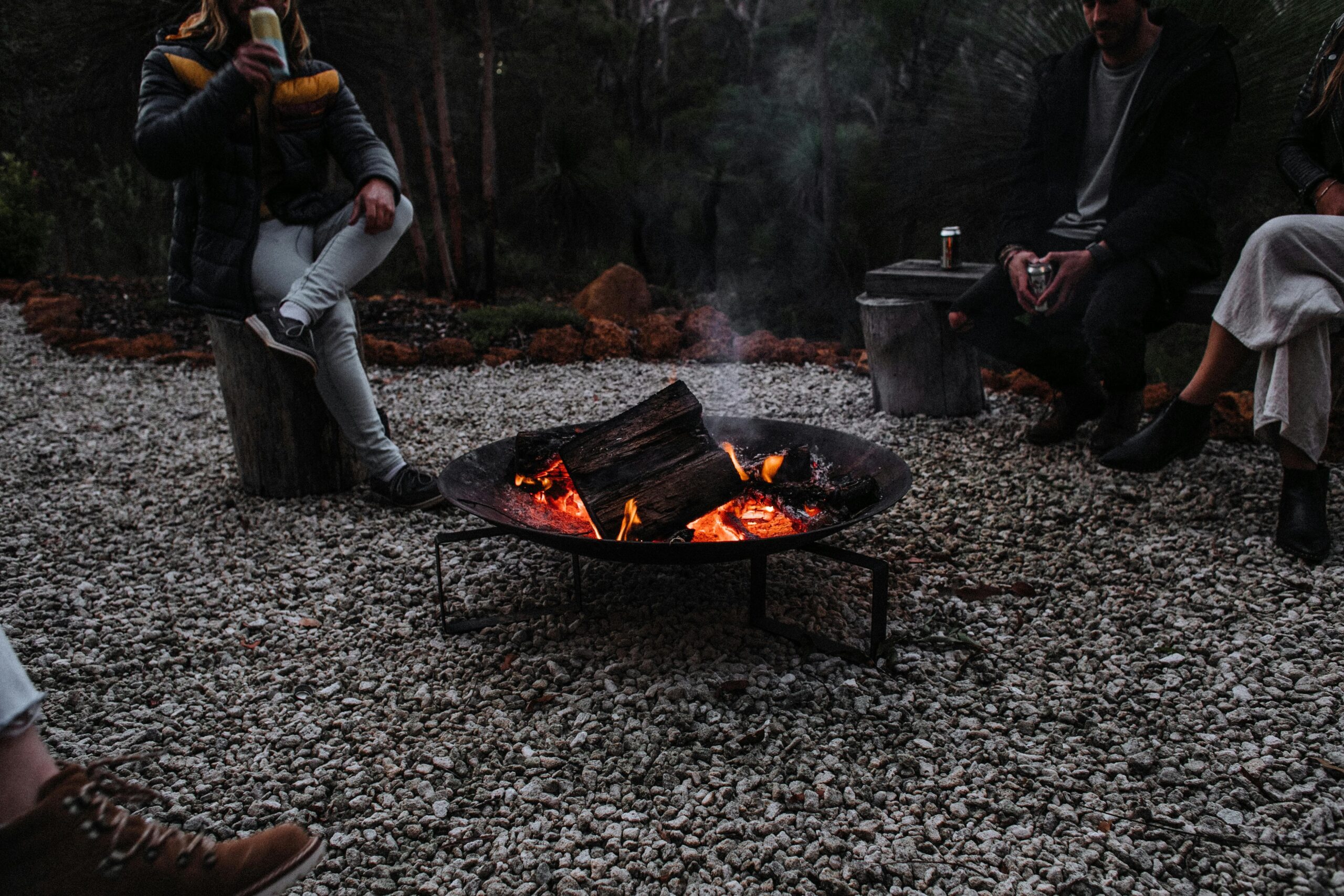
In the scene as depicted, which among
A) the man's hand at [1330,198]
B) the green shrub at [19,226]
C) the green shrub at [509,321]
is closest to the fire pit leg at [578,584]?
the man's hand at [1330,198]

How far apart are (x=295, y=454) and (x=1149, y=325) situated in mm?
3447

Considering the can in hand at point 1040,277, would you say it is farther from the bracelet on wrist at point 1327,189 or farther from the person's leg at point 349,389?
the person's leg at point 349,389

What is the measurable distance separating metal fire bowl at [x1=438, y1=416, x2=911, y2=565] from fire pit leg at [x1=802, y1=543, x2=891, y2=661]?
0.09 meters

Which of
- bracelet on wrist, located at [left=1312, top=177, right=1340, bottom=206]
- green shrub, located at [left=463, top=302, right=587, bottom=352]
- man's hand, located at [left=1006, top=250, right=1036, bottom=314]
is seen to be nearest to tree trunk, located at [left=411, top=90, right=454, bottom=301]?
green shrub, located at [left=463, top=302, right=587, bottom=352]

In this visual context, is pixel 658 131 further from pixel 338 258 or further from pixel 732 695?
pixel 732 695

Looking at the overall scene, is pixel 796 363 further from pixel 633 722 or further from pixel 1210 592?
pixel 633 722

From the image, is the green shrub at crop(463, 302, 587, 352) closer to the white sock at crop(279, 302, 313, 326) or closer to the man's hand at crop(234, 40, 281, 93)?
the white sock at crop(279, 302, 313, 326)

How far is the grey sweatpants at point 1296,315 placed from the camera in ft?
8.30

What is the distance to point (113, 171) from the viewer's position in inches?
466

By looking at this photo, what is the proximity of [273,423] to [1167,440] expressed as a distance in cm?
329

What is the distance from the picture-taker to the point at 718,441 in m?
2.86

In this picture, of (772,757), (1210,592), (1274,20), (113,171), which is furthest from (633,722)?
(113,171)

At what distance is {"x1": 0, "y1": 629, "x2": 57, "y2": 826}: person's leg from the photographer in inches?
46.1

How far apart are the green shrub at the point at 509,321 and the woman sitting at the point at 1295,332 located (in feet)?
14.8
